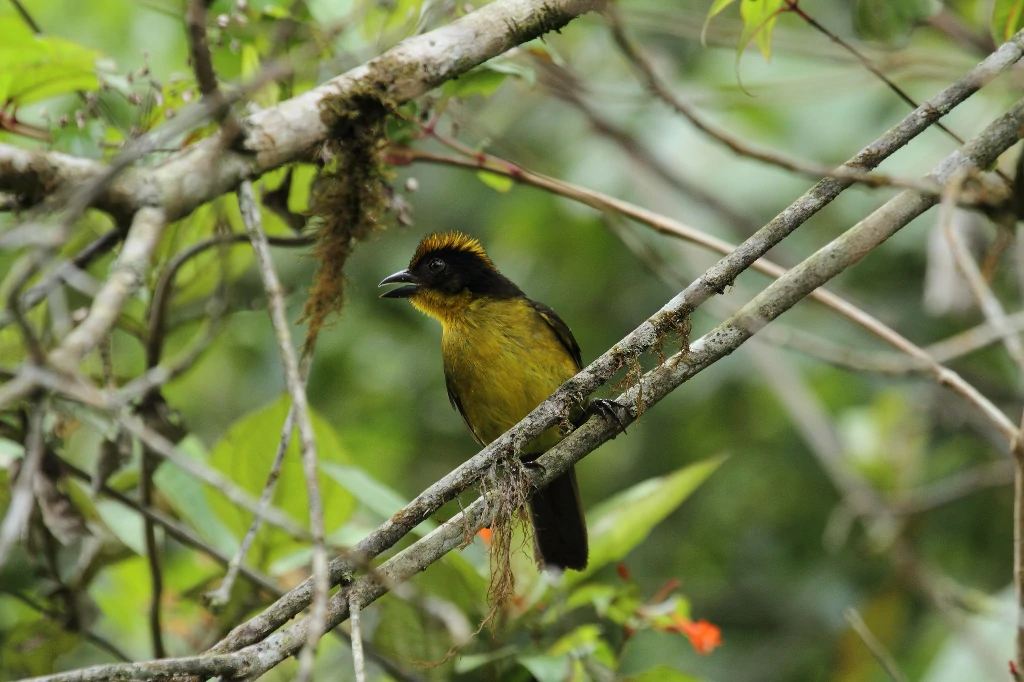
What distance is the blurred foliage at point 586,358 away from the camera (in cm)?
329

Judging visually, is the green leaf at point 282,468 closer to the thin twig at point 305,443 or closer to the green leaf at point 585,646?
the green leaf at point 585,646

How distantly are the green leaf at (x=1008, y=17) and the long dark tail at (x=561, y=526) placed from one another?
200 centimetres

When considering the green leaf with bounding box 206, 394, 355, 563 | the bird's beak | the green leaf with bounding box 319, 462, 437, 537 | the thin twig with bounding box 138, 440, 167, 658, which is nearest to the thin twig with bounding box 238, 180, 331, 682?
the green leaf with bounding box 319, 462, 437, 537

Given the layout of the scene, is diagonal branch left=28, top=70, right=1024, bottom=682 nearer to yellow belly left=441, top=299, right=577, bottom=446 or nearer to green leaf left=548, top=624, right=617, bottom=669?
green leaf left=548, top=624, right=617, bottom=669

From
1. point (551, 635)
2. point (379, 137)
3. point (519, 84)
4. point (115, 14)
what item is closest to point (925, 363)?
point (551, 635)

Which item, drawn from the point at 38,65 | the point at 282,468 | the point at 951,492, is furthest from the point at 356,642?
the point at 951,492

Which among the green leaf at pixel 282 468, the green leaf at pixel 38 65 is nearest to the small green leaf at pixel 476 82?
the green leaf at pixel 38 65

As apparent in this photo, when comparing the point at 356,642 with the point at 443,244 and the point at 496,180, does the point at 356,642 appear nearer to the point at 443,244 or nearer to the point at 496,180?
the point at 496,180

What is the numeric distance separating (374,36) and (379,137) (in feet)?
2.79

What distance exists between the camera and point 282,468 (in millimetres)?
3553

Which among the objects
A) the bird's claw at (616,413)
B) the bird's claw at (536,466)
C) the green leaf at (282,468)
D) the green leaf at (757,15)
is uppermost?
the green leaf at (757,15)

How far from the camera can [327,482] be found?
3475 millimetres

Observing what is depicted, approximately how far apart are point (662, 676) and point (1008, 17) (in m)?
2.16

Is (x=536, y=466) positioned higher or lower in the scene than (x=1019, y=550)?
higher
